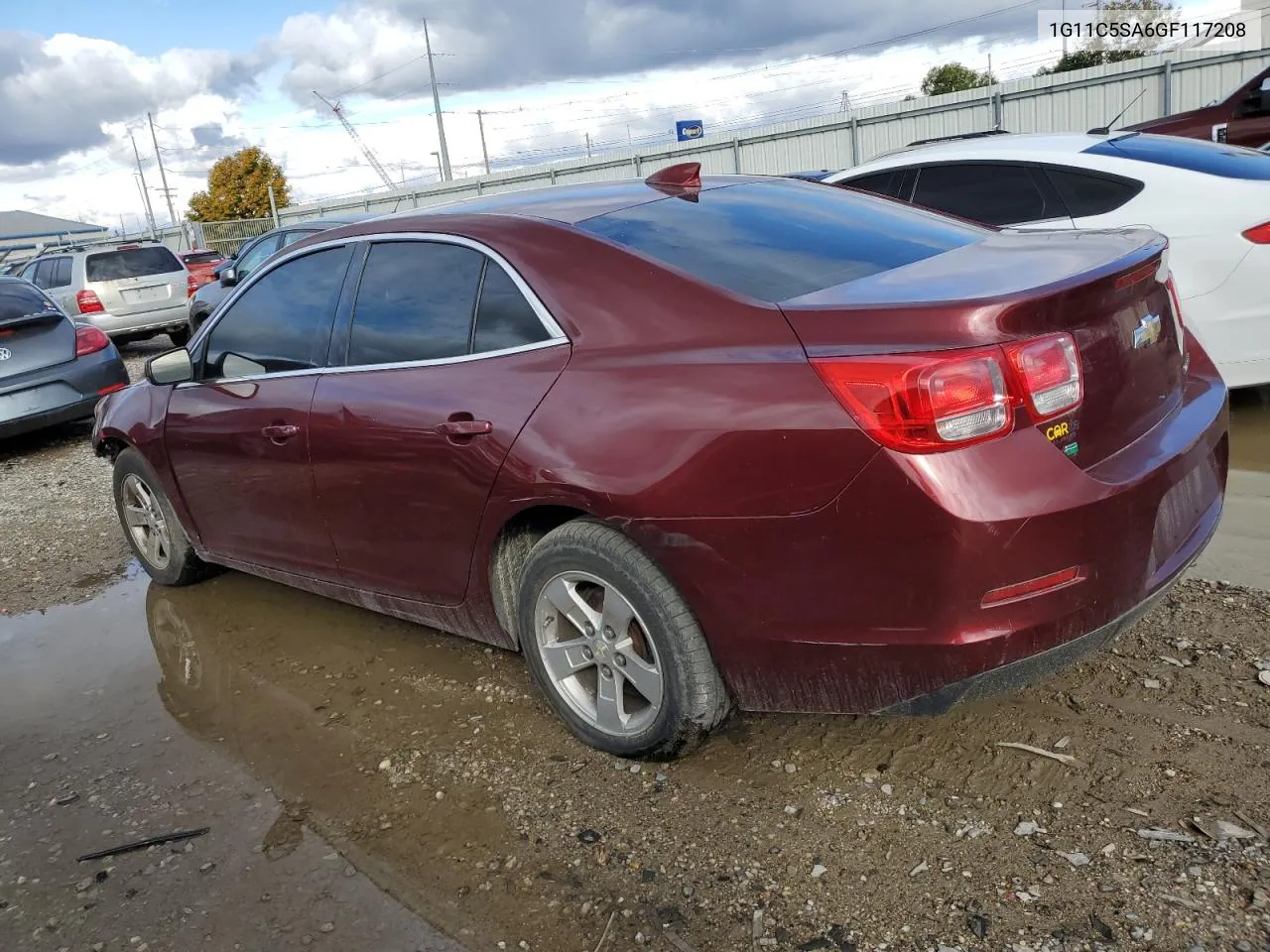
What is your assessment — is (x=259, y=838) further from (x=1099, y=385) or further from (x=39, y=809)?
(x=1099, y=385)

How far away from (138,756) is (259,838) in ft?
2.76

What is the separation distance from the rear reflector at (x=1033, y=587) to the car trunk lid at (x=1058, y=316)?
28 centimetres

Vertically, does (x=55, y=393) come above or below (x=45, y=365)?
below

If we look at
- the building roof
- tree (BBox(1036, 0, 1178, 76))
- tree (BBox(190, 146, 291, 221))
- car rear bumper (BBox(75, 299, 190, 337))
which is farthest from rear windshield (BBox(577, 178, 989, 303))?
the building roof

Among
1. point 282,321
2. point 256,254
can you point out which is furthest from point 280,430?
point 256,254

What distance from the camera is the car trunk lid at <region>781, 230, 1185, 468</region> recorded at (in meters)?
2.42

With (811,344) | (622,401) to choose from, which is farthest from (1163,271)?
(622,401)

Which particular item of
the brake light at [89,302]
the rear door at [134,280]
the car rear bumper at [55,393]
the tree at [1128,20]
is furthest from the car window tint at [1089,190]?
the tree at [1128,20]

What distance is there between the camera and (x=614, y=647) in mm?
2990

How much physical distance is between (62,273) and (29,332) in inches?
328

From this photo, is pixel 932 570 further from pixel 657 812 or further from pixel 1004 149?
pixel 1004 149

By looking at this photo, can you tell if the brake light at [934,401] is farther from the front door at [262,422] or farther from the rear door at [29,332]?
the rear door at [29,332]

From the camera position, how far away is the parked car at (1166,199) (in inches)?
205

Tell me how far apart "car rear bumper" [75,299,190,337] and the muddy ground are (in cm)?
1217
